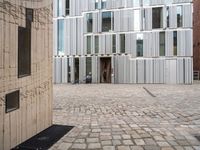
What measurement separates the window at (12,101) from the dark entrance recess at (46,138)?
0.73 m

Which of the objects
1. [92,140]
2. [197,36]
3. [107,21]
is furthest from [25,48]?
[197,36]

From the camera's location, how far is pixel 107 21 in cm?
2577

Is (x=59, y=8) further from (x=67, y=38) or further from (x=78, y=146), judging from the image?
(x=78, y=146)

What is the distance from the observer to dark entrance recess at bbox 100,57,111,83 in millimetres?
25719

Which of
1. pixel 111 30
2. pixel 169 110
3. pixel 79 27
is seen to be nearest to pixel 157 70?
pixel 111 30

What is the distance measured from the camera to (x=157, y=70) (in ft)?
78.6

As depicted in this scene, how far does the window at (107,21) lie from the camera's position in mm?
25531

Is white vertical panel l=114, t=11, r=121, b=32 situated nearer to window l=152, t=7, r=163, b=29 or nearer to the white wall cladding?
the white wall cladding

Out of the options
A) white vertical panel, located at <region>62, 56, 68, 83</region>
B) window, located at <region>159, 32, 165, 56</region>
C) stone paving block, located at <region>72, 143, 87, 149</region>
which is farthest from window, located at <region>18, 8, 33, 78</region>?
white vertical panel, located at <region>62, 56, 68, 83</region>

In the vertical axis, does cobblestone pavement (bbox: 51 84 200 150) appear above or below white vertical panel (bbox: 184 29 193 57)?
below

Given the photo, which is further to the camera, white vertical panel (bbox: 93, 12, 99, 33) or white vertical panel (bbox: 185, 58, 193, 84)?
→ white vertical panel (bbox: 93, 12, 99, 33)

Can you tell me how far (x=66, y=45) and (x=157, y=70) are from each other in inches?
378

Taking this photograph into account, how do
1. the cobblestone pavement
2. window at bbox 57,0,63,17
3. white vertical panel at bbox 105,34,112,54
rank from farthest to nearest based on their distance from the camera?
window at bbox 57,0,63,17 → white vertical panel at bbox 105,34,112,54 → the cobblestone pavement

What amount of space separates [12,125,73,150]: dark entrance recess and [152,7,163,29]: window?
64.3 ft
